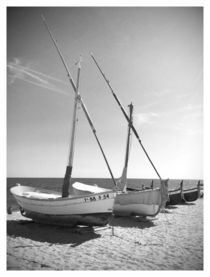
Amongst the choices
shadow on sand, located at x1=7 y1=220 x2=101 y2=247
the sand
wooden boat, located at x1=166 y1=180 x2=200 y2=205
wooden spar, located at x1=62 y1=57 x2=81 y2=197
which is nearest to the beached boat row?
wooden spar, located at x1=62 y1=57 x2=81 y2=197

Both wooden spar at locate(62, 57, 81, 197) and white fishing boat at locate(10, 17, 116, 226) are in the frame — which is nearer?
white fishing boat at locate(10, 17, 116, 226)

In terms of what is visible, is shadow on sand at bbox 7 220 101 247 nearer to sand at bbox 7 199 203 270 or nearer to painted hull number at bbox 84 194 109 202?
sand at bbox 7 199 203 270

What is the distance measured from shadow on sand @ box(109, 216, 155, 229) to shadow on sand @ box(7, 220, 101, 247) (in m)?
3.04

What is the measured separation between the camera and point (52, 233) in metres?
13.1

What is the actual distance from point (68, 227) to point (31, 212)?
10.4 ft

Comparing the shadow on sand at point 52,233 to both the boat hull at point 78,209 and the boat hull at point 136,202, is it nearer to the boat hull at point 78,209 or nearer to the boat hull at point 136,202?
the boat hull at point 78,209

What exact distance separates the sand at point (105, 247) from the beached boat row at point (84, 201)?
33.7 inches

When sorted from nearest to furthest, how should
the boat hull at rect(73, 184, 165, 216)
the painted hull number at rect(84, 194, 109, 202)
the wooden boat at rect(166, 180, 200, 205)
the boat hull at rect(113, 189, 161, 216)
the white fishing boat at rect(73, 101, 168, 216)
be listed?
1. the painted hull number at rect(84, 194, 109, 202)
2. the white fishing boat at rect(73, 101, 168, 216)
3. the boat hull at rect(73, 184, 165, 216)
4. the boat hull at rect(113, 189, 161, 216)
5. the wooden boat at rect(166, 180, 200, 205)

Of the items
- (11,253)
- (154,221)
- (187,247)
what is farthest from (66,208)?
(154,221)

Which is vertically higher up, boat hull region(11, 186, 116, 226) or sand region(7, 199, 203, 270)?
boat hull region(11, 186, 116, 226)

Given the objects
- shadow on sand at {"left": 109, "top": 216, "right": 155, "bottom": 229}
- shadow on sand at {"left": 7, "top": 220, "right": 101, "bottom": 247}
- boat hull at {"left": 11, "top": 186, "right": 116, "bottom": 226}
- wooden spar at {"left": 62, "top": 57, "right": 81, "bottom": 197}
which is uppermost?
Result: wooden spar at {"left": 62, "top": 57, "right": 81, "bottom": 197}

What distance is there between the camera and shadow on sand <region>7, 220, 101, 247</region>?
38.8 feet

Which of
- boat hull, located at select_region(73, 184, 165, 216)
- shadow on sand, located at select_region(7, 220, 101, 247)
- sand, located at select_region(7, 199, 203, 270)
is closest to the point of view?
sand, located at select_region(7, 199, 203, 270)

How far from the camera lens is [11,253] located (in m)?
9.59
